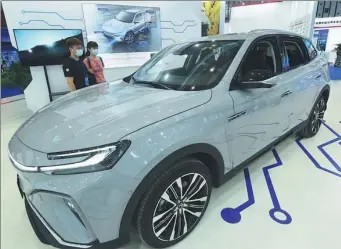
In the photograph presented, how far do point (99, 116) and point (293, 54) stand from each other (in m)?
2.23

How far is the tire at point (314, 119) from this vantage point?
304 cm

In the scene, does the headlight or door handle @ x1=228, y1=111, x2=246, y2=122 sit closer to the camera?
the headlight

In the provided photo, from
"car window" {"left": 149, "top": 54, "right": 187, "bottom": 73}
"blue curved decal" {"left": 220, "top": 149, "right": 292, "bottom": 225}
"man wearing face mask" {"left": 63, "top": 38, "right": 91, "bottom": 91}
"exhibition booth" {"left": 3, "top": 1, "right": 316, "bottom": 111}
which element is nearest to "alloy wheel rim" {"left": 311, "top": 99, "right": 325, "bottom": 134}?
"blue curved decal" {"left": 220, "top": 149, "right": 292, "bottom": 225}

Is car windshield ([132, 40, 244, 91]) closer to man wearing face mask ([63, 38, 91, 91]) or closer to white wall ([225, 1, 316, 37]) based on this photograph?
man wearing face mask ([63, 38, 91, 91])

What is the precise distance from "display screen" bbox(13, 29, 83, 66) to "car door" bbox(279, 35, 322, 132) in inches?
177

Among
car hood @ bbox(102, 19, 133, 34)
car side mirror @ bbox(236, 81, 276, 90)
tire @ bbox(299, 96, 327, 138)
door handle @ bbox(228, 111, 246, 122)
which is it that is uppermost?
car hood @ bbox(102, 19, 133, 34)

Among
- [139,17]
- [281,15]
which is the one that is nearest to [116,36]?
[139,17]

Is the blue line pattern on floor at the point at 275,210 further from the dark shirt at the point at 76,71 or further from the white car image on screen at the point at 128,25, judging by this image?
the white car image on screen at the point at 128,25

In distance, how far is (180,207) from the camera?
1.54m

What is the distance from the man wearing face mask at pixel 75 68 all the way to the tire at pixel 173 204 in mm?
2688

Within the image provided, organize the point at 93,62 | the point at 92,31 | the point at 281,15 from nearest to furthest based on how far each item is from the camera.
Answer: the point at 93,62 → the point at 92,31 → the point at 281,15

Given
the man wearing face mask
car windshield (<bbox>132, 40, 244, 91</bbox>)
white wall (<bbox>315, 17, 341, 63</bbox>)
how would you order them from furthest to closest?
white wall (<bbox>315, 17, 341, 63</bbox>) < the man wearing face mask < car windshield (<bbox>132, 40, 244, 91</bbox>)

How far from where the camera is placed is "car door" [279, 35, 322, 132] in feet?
7.61

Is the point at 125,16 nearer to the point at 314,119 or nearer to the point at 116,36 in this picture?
the point at 116,36
